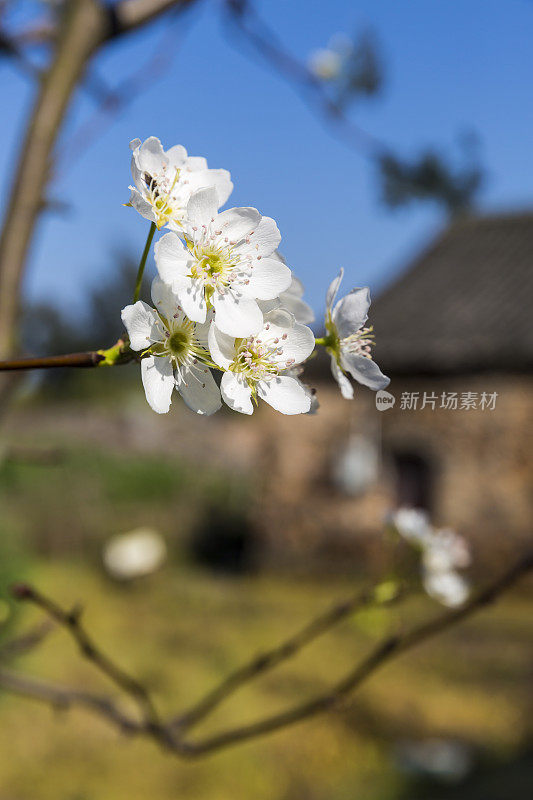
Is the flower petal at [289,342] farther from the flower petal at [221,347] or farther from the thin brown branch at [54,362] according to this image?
the thin brown branch at [54,362]

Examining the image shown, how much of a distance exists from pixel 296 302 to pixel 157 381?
155 mm

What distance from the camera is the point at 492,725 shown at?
7.27 metres

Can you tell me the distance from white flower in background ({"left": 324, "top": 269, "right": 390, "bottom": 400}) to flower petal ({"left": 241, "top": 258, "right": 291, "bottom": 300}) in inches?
4.1

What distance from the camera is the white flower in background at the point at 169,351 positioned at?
1.83 ft

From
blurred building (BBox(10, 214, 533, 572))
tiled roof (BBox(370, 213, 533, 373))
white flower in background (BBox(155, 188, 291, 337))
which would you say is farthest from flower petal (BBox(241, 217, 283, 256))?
tiled roof (BBox(370, 213, 533, 373))

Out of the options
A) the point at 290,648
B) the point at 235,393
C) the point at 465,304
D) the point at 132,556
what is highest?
the point at 465,304

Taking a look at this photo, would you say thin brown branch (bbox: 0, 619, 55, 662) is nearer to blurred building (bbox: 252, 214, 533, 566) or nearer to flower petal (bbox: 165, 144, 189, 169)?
flower petal (bbox: 165, 144, 189, 169)

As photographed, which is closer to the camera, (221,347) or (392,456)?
(221,347)

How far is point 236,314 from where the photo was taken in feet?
1.79

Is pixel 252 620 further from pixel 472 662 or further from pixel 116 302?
pixel 116 302

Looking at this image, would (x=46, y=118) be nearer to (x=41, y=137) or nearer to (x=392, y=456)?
(x=41, y=137)

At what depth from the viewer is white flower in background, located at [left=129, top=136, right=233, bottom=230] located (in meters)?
0.60

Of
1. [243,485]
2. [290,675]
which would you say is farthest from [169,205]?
[243,485]

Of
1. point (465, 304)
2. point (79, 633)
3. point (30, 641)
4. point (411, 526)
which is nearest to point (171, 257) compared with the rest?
point (79, 633)
